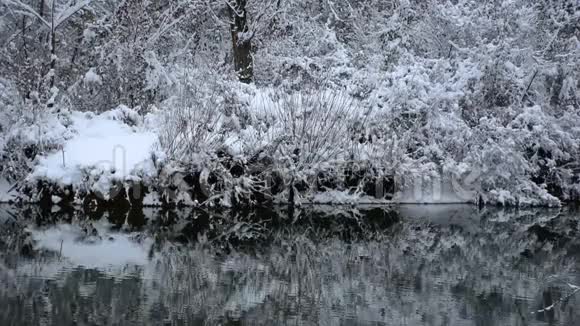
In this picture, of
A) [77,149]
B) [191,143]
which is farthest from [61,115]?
[191,143]

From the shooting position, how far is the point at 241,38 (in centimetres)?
1916

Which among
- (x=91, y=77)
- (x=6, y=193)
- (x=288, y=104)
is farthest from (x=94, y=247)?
(x=91, y=77)

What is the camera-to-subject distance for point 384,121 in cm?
1576

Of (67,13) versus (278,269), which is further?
(67,13)

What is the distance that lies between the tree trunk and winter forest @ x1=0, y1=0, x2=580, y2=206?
59 mm

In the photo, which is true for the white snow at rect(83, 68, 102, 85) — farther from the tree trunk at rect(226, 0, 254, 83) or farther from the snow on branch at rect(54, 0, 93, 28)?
the tree trunk at rect(226, 0, 254, 83)

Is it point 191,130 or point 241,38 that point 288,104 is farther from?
point 241,38

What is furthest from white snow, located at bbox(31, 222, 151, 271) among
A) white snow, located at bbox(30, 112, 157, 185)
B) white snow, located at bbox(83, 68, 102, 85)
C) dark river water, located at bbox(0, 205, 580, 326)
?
white snow, located at bbox(83, 68, 102, 85)

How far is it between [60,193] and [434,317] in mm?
8671

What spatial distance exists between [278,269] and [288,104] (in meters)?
6.57

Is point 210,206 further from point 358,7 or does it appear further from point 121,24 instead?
point 358,7

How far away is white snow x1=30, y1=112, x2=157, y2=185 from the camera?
12.9 metres

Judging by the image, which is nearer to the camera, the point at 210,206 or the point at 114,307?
the point at 114,307

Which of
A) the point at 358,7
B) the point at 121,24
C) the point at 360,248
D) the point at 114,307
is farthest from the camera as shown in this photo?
the point at 358,7
